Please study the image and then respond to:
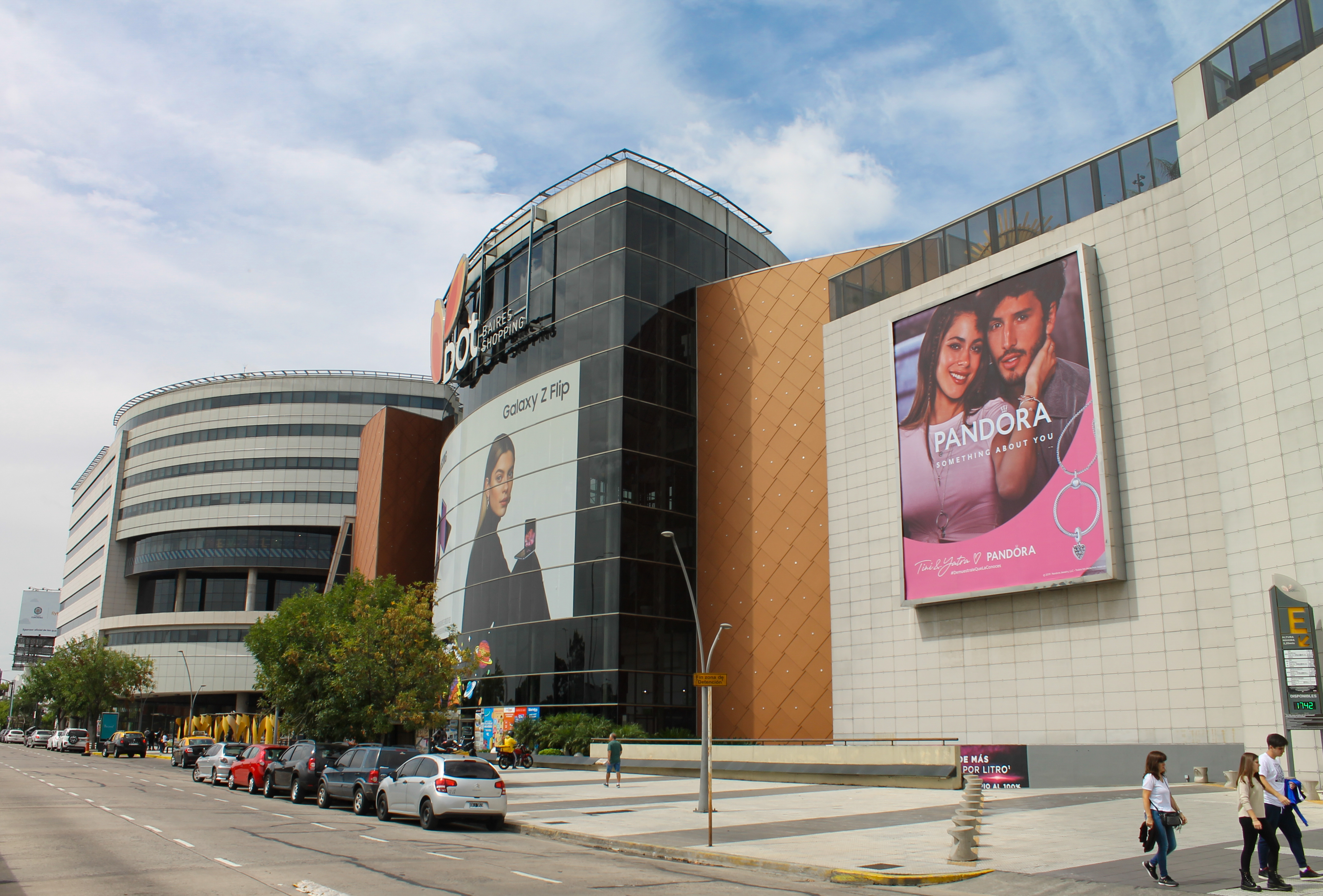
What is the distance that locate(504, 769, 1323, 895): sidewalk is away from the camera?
14.2m

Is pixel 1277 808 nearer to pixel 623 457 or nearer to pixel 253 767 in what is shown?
pixel 253 767

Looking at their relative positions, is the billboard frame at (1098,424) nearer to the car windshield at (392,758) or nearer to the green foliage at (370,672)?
the green foliage at (370,672)

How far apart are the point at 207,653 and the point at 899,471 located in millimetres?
86883

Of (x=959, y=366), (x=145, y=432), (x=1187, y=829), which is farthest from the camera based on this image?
(x=145, y=432)

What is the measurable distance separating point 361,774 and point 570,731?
810 inches

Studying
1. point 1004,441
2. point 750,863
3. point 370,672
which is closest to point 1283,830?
point 750,863

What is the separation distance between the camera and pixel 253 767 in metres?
33.8

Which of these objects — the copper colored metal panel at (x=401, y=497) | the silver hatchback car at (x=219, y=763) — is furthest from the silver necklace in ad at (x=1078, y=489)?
the copper colored metal panel at (x=401, y=497)

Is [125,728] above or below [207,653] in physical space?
below

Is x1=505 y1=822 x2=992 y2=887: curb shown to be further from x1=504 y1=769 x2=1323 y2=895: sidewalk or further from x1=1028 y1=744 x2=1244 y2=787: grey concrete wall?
x1=1028 y1=744 x2=1244 y2=787: grey concrete wall

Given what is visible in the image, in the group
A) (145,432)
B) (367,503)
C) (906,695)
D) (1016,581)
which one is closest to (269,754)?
(906,695)

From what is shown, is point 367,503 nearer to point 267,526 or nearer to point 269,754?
point 267,526

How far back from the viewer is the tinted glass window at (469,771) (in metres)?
22.1

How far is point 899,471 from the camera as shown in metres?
38.5
